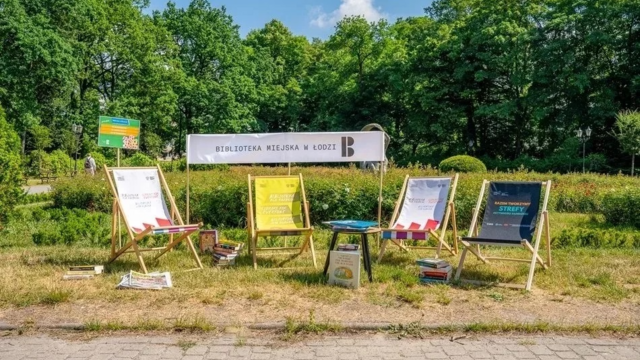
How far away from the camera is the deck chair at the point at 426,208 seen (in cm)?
602

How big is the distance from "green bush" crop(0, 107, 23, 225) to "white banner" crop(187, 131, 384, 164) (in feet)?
9.84

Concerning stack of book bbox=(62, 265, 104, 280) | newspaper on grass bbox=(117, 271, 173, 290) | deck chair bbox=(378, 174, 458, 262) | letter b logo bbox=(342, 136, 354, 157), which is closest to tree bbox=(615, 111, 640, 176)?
deck chair bbox=(378, 174, 458, 262)

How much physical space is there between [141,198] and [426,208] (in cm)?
352

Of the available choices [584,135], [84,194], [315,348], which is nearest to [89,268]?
[315,348]

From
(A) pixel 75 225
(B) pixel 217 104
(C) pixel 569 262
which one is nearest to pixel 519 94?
(B) pixel 217 104

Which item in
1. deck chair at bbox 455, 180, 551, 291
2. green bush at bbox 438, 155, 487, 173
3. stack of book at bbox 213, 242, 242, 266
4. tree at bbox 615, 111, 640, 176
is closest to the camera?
deck chair at bbox 455, 180, 551, 291

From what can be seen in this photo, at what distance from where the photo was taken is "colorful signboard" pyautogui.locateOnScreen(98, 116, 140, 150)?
703cm

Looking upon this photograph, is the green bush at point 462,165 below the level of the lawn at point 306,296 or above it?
above

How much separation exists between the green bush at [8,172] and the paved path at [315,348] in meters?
4.69

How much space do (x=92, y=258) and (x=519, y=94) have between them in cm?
2663

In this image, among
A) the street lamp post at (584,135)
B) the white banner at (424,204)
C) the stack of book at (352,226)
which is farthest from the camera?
the street lamp post at (584,135)

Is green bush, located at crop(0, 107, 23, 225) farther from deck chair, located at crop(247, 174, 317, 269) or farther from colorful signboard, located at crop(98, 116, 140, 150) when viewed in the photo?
deck chair, located at crop(247, 174, 317, 269)

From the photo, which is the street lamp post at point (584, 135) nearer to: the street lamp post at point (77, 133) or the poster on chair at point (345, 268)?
the poster on chair at point (345, 268)

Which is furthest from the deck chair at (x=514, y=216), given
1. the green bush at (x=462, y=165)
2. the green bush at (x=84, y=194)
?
the green bush at (x=462, y=165)
